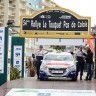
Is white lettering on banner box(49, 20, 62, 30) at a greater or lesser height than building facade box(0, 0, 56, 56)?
lesser

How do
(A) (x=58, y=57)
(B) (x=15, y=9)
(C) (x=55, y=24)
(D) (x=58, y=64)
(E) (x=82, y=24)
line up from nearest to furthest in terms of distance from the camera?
1. (D) (x=58, y=64)
2. (A) (x=58, y=57)
3. (E) (x=82, y=24)
4. (C) (x=55, y=24)
5. (B) (x=15, y=9)

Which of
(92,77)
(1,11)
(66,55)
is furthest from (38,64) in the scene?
(1,11)

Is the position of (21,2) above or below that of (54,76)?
above

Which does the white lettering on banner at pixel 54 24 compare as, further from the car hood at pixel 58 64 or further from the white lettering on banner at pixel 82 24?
the car hood at pixel 58 64

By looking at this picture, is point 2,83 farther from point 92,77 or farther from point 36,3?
point 36,3

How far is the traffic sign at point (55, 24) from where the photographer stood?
75.7 feet

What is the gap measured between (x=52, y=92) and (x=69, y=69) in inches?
236

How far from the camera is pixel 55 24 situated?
23203 mm

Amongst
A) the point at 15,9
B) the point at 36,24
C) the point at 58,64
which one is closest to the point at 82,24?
the point at 36,24

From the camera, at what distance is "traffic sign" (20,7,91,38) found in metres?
23.1

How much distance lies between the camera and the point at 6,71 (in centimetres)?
1842

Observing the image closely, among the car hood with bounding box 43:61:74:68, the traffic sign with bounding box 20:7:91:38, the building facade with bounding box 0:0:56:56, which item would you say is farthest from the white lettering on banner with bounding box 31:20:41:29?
the building facade with bounding box 0:0:56:56

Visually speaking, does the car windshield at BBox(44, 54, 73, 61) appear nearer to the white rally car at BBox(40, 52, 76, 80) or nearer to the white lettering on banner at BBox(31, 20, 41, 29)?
the white rally car at BBox(40, 52, 76, 80)

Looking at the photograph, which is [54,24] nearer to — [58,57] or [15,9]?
[58,57]
